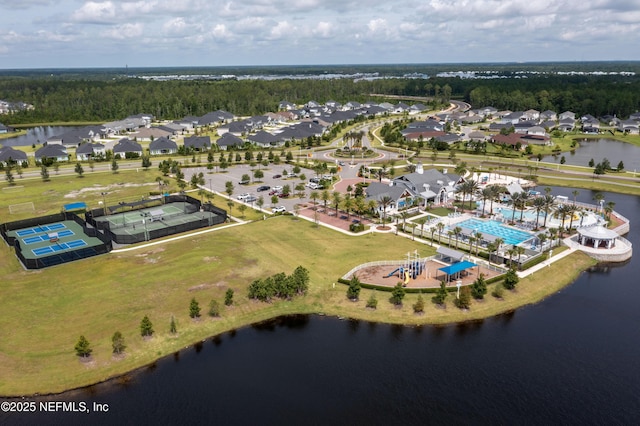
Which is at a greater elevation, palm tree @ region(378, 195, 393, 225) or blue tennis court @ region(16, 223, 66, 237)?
palm tree @ region(378, 195, 393, 225)

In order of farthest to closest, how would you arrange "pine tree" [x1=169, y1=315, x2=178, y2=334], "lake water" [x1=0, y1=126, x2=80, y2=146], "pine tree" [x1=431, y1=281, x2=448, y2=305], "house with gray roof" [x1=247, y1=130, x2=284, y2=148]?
"lake water" [x1=0, y1=126, x2=80, y2=146] → "house with gray roof" [x1=247, y1=130, x2=284, y2=148] → "pine tree" [x1=431, y1=281, x2=448, y2=305] → "pine tree" [x1=169, y1=315, x2=178, y2=334]

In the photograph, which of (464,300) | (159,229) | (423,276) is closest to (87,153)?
(159,229)

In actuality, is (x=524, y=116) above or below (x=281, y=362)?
above

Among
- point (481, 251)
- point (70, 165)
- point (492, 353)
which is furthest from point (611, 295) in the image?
point (70, 165)

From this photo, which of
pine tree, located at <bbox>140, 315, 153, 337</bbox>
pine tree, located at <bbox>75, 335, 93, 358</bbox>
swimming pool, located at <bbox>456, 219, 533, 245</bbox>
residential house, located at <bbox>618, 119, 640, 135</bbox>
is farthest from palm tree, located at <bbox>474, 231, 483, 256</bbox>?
residential house, located at <bbox>618, 119, 640, 135</bbox>

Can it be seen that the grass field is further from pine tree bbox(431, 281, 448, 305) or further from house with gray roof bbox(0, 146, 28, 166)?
house with gray roof bbox(0, 146, 28, 166)

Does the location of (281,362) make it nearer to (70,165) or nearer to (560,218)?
(560,218)

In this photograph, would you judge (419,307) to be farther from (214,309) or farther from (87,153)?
(87,153)
